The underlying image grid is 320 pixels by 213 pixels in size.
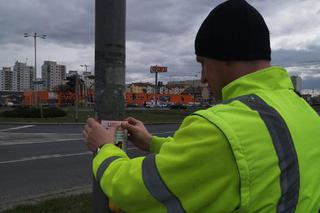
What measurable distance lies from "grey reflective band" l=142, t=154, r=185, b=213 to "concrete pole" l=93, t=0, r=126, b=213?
69.7 inches

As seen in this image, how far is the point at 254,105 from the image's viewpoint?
63.0 inches

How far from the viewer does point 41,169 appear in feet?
39.0

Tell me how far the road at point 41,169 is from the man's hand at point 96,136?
132 inches

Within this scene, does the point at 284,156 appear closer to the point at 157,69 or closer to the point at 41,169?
the point at 41,169

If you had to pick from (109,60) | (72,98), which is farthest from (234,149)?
(72,98)

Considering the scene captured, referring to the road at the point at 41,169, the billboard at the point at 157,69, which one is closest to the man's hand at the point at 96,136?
the road at the point at 41,169

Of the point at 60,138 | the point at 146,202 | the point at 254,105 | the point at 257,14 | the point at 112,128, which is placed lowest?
the point at 60,138

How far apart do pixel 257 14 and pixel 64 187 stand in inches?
324

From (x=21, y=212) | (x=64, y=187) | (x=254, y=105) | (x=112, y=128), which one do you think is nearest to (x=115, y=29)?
(x=112, y=128)

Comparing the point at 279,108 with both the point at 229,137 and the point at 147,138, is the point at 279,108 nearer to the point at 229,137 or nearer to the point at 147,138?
the point at 229,137

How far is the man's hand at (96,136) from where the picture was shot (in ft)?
6.56

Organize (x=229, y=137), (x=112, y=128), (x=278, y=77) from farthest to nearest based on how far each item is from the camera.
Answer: (x=112, y=128)
(x=278, y=77)
(x=229, y=137)

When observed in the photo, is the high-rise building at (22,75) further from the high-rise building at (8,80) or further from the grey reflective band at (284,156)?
the grey reflective band at (284,156)

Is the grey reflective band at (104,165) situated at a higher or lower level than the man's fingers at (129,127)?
lower
